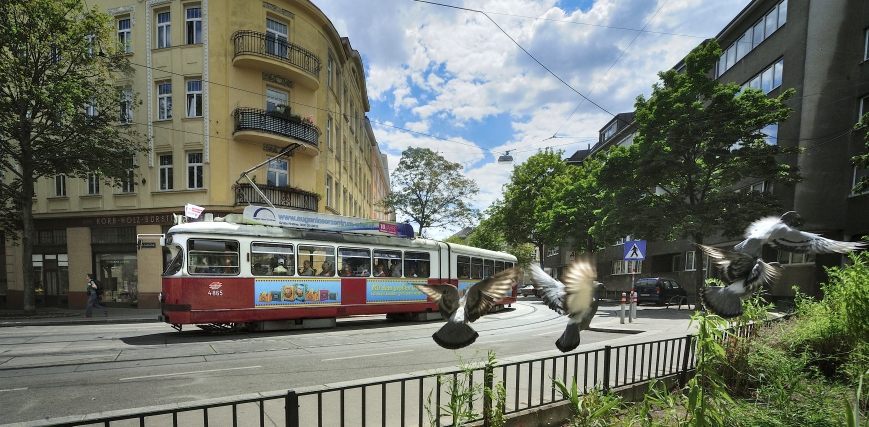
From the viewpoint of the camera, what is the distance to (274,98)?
2016cm

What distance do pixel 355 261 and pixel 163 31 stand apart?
1607cm

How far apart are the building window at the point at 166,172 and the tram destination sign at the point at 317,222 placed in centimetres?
1109

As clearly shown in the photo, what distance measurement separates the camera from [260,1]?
19188 millimetres

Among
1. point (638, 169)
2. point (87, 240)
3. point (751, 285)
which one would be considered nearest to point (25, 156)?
point (87, 240)

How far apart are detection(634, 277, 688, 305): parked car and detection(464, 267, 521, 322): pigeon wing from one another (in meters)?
22.3

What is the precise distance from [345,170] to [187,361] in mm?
21059

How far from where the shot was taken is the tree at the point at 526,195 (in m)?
35.2

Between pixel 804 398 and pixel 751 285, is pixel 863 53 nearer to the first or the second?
pixel 804 398

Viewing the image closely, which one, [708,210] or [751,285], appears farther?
[708,210]

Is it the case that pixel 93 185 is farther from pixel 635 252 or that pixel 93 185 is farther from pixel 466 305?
pixel 466 305

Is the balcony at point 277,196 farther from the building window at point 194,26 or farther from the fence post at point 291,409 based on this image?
the fence post at point 291,409

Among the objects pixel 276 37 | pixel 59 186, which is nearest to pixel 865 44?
pixel 276 37

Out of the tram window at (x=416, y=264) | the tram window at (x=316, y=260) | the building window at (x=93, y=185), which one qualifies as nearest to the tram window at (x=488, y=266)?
the tram window at (x=416, y=264)

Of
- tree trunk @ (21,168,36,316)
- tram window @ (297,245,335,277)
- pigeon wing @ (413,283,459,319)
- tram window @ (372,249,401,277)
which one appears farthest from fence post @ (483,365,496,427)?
tree trunk @ (21,168,36,316)
